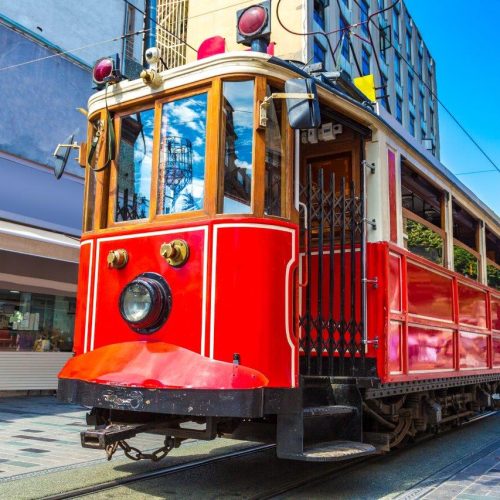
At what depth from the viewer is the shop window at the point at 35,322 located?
10391 millimetres

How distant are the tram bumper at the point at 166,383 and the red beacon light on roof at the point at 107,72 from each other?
2.26 meters

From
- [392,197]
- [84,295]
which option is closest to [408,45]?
[392,197]

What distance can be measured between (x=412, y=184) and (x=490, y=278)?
3.36 metres

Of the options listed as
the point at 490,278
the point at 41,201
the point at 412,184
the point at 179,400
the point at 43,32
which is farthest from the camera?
the point at 43,32

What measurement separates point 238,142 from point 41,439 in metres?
4.48

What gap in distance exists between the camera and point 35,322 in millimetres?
10984

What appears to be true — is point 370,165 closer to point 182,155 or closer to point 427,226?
point 427,226

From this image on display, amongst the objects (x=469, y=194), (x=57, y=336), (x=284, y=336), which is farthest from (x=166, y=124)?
(x=57, y=336)

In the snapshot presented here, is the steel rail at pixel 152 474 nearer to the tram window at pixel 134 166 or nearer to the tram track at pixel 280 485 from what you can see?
the tram track at pixel 280 485

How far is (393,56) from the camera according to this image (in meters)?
33.0

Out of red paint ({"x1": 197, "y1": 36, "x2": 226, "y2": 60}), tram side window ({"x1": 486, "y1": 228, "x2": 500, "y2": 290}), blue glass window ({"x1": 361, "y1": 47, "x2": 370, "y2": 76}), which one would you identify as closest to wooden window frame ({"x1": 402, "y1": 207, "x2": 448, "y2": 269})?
tram side window ({"x1": 486, "y1": 228, "x2": 500, "y2": 290})

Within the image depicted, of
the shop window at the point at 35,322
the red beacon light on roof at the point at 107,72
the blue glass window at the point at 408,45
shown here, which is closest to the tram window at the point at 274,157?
the red beacon light on roof at the point at 107,72

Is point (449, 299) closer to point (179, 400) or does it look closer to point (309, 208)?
point (309, 208)

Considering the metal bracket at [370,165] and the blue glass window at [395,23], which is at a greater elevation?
the blue glass window at [395,23]
